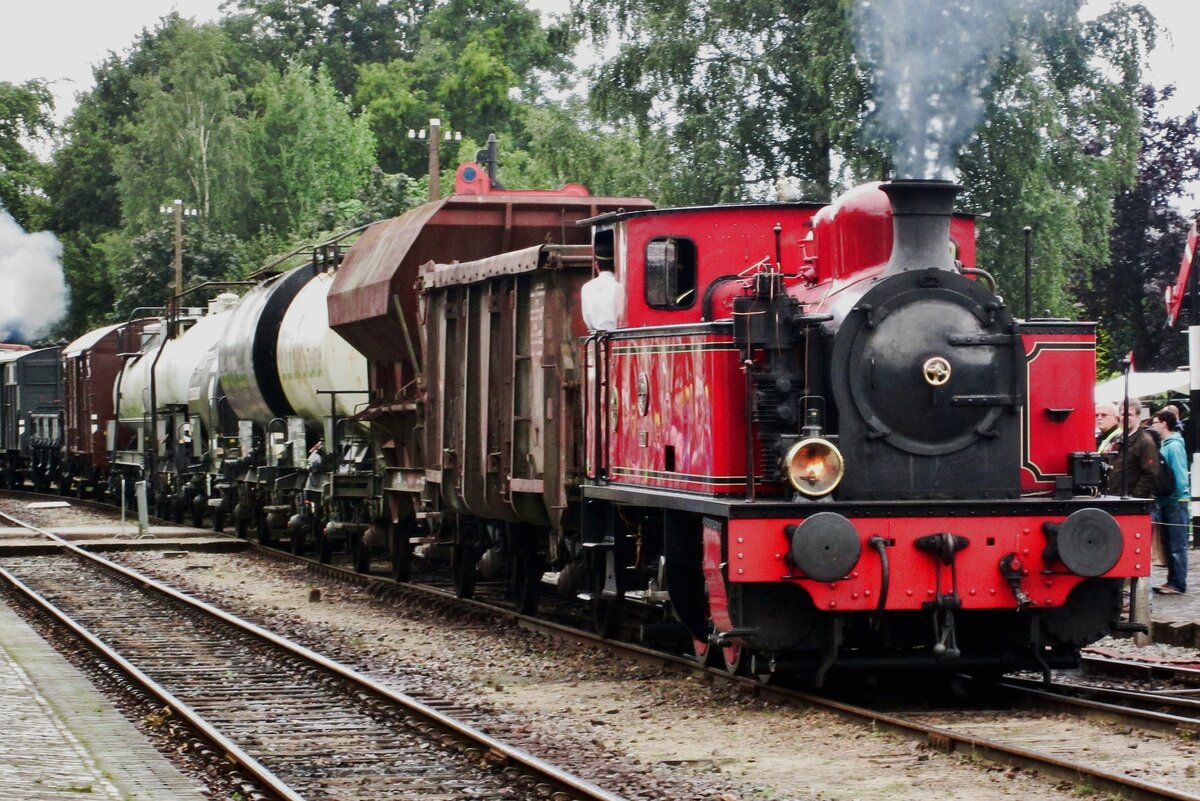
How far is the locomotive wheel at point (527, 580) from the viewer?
14.9 metres

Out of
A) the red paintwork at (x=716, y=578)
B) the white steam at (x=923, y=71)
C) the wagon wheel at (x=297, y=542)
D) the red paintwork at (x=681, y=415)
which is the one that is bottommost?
the wagon wheel at (x=297, y=542)

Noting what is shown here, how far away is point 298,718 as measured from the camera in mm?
10414

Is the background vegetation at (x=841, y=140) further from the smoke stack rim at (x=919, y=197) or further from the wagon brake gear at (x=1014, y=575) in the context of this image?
the wagon brake gear at (x=1014, y=575)

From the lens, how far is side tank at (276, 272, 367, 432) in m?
19.2

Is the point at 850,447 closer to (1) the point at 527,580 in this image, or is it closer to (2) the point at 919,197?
(2) the point at 919,197

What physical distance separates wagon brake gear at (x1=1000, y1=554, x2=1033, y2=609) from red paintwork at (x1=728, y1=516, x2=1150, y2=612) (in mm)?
27

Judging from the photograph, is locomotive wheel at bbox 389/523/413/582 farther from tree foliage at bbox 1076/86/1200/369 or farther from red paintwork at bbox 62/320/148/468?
tree foliage at bbox 1076/86/1200/369

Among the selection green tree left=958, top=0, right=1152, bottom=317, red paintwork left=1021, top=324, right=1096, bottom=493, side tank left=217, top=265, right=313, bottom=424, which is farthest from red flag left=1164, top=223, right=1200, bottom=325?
side tank left=217, top=265, right=313, bottom=424

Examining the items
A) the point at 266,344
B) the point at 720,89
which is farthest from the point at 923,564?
the point at 720,89

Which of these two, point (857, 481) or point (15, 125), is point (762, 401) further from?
point (15, 125)

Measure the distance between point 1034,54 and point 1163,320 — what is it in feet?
30.4

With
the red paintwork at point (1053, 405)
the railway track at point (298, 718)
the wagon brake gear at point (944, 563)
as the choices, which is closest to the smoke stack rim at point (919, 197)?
the red paintwork at point (1053, 405)

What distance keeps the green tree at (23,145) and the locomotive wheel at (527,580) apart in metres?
60.6

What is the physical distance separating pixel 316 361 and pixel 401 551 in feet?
8.98
